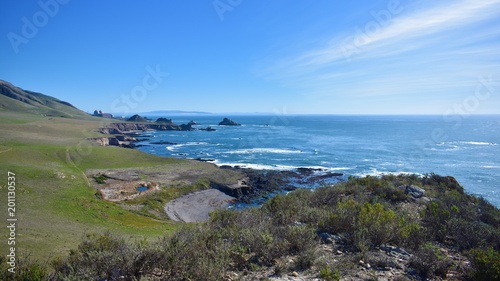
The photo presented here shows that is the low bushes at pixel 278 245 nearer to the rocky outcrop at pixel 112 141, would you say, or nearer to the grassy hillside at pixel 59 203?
the grassy hillside at pixel 59 203

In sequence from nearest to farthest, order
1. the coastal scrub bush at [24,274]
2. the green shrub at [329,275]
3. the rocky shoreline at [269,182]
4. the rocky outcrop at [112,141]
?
the coastal scrub bush at [24,274], the green shrub at [329,275], the rocky shoreline at [269,182], the rocky outcrop at [112,141]

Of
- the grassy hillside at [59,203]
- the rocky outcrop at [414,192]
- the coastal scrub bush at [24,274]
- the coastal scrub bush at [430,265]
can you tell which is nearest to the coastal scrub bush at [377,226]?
the coastal scrub bush at [430,265]

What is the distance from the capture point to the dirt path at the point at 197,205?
30453 mm

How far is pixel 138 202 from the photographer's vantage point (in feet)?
102

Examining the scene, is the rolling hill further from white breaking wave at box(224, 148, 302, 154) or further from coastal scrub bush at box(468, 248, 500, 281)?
coastal scrub bush at box(468, 248, 500, 281)

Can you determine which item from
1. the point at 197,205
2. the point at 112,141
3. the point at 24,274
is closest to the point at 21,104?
the point at 112,141

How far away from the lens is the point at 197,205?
34.1 metres

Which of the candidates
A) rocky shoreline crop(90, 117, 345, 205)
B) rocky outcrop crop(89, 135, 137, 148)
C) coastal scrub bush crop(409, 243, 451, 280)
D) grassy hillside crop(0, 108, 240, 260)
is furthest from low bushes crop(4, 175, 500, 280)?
rocky outcrop crop(89, 135, 137, 148)

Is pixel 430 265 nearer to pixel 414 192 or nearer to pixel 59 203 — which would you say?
pixel 414 192

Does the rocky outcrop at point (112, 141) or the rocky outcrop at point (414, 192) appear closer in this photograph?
the rocky outcrop at point (414, 192)

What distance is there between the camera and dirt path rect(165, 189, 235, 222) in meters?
30.5

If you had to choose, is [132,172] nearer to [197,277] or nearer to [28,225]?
[28,225]

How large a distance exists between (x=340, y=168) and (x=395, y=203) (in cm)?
3861

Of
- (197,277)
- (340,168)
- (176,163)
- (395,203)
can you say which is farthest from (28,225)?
(340,168)
